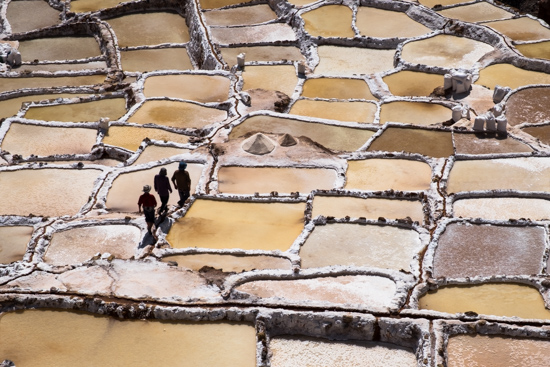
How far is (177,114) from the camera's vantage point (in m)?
18.5

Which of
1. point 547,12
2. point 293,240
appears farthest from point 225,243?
point 547,12

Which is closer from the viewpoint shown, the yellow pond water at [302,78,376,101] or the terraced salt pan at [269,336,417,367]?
the terraced salt pan at [269,336,417,367]

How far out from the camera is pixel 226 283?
10805 mm

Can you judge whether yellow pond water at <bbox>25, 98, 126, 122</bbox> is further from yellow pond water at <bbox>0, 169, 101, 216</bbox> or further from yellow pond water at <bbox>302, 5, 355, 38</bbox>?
yellow pond water at <bbox>302, 5, 355, 38</bbox>

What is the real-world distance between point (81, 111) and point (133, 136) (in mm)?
2520

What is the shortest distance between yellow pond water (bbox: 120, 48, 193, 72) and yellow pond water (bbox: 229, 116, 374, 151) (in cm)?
616

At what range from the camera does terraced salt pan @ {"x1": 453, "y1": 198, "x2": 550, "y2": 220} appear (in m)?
13.3

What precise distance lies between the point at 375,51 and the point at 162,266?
12859mm

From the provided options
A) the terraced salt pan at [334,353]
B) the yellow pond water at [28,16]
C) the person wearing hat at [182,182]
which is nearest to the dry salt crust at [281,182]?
the terraced salt pan at [334,353]

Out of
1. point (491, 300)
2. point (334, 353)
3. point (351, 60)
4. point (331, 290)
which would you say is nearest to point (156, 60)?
point (351, 60)

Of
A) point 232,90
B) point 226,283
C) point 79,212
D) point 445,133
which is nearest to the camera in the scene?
point 226,283

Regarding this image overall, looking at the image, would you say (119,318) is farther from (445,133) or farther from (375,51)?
(375,51)

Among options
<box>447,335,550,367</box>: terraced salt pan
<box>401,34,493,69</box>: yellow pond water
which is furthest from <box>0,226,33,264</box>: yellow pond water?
<box>401,34,493,69</box>: yellow pond water

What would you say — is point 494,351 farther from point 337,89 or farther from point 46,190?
point 337,89
